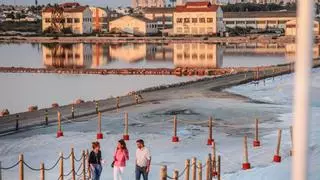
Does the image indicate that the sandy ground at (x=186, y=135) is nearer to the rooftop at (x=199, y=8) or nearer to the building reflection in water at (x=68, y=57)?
the building reflection in water at (x=68, y=57)

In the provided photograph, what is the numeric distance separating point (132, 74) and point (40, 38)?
70.6m

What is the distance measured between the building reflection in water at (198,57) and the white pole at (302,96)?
2503 inches

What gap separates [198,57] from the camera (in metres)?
79.4

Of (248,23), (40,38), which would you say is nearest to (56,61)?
(40,38)

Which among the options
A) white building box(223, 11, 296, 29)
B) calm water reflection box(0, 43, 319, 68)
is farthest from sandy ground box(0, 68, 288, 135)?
white building box(223, 11, 296, 29)

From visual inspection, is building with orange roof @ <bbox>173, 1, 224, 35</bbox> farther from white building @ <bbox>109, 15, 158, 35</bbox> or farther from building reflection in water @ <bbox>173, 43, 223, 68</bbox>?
building reflection in water @ <bbox>173, 43, 223, 68</bbox>

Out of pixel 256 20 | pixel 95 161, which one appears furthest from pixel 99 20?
pixel 95 161

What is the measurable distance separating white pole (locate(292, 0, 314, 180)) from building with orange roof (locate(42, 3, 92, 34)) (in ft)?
420

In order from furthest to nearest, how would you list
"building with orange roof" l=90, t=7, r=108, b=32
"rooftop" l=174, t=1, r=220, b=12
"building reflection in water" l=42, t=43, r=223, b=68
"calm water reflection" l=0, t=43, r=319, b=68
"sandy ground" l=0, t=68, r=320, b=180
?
"building with orange roof" l=90, t=7, r=108, b=32 < "rooftop" l=174, t=1, r=220, b=12 < "building reflection in water" l=42, t=43, r=223, b=68 < "calm water reflection" l=0, t=43, r=319, b=68 < "sandy ground" l=0, t=68, r=320, b=180

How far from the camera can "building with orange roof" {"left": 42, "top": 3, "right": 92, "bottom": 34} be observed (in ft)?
429

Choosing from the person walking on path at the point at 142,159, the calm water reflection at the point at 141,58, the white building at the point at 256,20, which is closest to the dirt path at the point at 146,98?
the person walking on path at the point at 142,159

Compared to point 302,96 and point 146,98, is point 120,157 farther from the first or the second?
point 146,98

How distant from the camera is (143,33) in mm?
135250

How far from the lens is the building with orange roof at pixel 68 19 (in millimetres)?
130625
